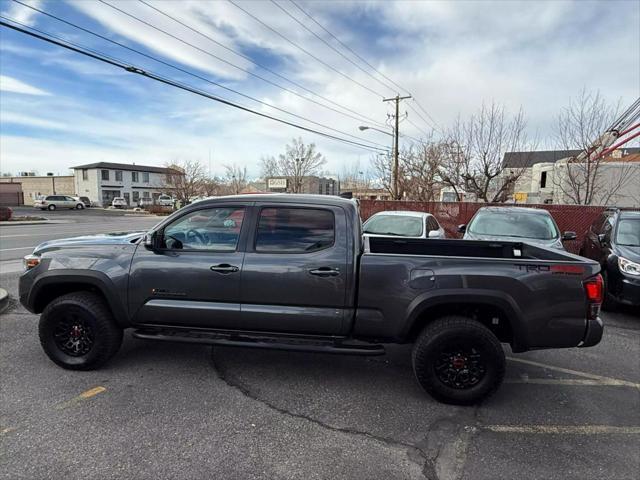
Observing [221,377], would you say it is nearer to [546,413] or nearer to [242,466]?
[242,466]

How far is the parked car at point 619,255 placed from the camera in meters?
5.88

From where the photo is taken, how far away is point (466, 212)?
46.8 ft

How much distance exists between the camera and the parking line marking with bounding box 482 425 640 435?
3166 mm

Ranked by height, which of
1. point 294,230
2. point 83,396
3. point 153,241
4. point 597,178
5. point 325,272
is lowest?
point 83,396

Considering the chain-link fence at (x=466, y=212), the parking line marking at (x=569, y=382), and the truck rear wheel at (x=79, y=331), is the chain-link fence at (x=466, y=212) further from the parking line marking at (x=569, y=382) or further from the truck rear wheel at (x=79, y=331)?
the truck rear wheel at (x=79, y=331)

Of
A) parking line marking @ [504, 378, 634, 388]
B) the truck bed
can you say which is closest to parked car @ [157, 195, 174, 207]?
the truck bed

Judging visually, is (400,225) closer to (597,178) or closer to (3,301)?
(3,301)

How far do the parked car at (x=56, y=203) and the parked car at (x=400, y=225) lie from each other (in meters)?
49.4

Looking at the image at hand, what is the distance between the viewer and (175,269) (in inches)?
149

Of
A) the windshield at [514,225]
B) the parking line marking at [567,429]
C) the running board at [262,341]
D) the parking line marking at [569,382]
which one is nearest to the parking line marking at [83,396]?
the running board at [262,341]

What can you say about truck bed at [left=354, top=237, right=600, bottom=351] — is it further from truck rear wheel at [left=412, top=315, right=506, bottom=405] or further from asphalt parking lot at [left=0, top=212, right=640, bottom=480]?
Answer: asphalt parking lot at [left=0, top=212, right=640, bottom=480]

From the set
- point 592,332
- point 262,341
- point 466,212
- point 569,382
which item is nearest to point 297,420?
point 262,341

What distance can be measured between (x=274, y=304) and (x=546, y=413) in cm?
253

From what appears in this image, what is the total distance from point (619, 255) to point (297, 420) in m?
5.80
